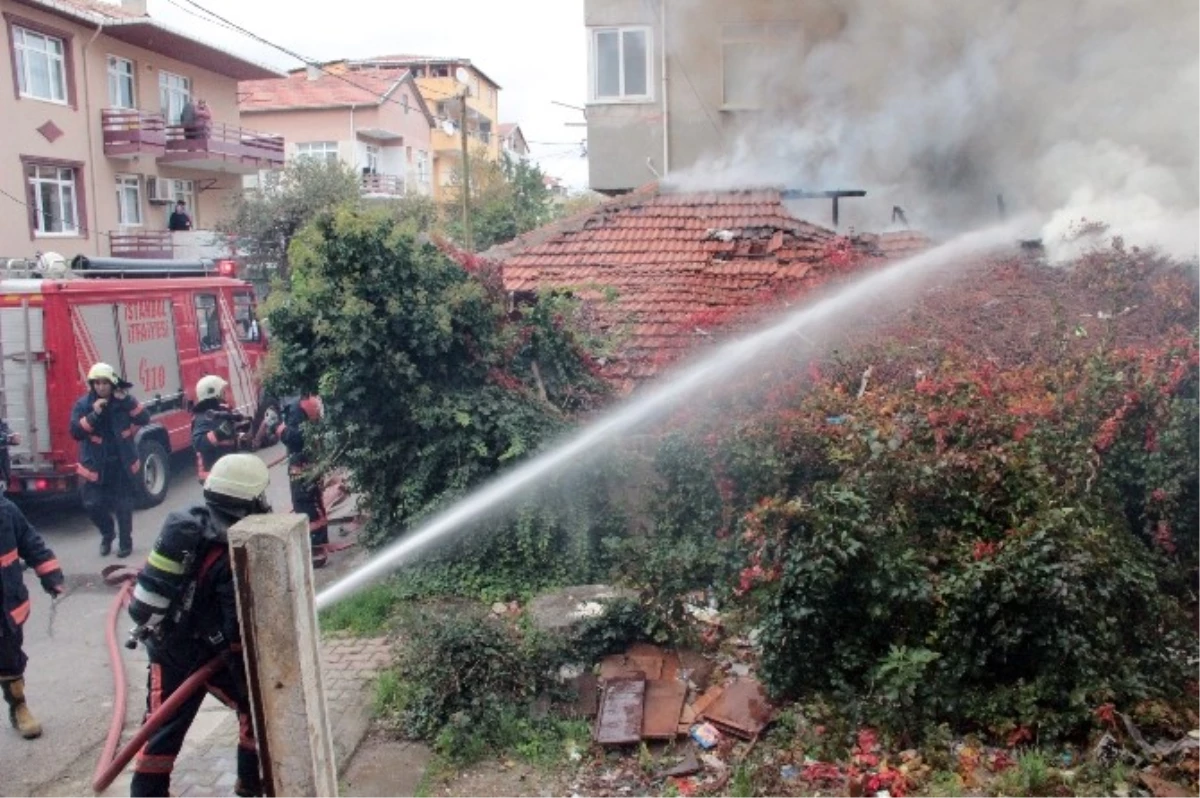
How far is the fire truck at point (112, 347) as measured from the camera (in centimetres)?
1016

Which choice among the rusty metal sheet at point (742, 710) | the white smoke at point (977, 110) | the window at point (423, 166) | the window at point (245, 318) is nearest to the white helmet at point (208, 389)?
the window at point (245, 318)

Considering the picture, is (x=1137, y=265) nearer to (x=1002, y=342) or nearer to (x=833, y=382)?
(x=1002, y=342)

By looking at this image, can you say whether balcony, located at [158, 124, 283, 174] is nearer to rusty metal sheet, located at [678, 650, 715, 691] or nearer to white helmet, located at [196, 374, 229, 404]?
white helmet, located at [196, 374, 229, 404]

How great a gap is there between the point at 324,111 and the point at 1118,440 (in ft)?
124

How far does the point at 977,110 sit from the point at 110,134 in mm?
18104

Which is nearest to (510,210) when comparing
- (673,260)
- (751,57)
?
(751,57)

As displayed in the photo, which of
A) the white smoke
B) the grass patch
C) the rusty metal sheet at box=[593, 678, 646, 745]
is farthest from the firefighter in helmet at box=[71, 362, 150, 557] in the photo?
the white smoke

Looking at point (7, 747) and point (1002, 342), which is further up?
point (1002, 342)

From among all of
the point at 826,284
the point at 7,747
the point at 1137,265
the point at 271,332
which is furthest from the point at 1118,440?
the point at 7,747

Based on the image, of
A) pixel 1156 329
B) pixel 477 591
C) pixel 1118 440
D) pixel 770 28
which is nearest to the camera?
pixel 1118 440

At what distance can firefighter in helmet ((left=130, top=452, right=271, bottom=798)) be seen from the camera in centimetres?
436

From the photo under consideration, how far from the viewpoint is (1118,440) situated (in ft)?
20.0

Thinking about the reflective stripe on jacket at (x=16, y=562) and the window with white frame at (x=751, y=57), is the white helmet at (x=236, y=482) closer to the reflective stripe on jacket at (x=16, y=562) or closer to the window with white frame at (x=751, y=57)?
the reflective stripe on jacket at (x=16, y=562)

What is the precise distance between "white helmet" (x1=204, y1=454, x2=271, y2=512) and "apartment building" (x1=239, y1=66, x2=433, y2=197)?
34374 millimetres
